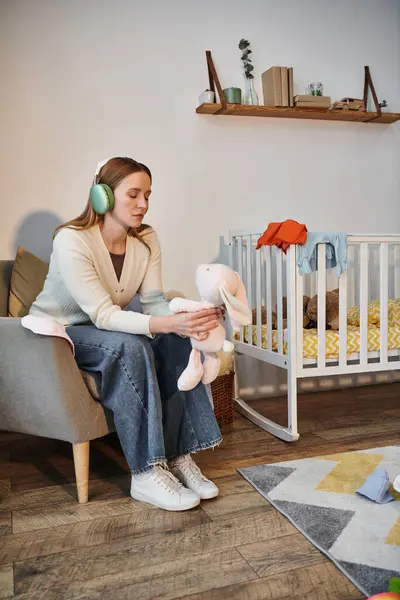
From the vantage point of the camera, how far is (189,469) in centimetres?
178

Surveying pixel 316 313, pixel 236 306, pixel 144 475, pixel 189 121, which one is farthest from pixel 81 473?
pixel 189 121

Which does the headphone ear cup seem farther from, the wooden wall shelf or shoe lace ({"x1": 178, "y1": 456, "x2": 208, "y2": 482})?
the wooden wall shelf

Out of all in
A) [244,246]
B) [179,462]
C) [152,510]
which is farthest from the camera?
[244,246]

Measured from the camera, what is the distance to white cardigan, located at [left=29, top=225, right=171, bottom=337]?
67.5 inches

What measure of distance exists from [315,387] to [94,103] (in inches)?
73.1

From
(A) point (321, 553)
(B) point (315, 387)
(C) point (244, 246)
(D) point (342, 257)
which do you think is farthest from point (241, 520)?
(B) point (315, 387)

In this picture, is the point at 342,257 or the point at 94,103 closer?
the point at 342,257

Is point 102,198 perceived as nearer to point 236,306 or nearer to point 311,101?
point 236,306

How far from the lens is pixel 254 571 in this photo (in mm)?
1299

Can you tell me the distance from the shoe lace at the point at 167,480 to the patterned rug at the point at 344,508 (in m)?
0.25

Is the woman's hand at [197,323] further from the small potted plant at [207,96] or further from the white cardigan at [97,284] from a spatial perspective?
the small potted plant at [207,96]

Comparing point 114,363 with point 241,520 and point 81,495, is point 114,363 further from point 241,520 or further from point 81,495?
point 241,520

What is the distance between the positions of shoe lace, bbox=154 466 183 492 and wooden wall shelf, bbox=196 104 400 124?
1.80m

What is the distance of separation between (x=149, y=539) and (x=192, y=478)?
30 cm
